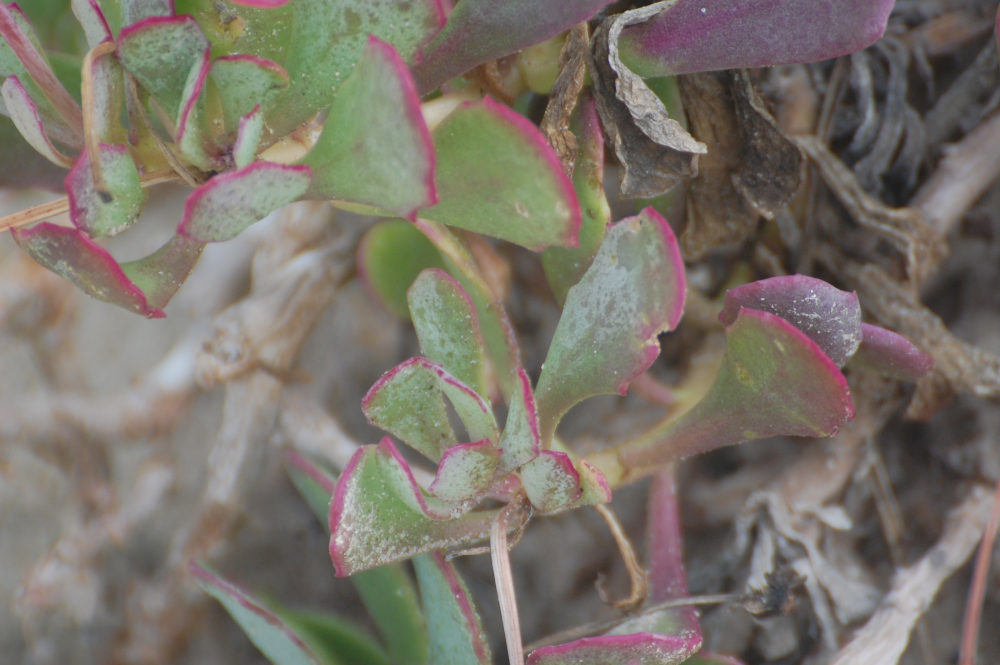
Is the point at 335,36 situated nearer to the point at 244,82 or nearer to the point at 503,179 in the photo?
the point at 244,82

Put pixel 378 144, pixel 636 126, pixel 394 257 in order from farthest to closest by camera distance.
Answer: pixel 394 257
pixel 636 126
pixel 378 144

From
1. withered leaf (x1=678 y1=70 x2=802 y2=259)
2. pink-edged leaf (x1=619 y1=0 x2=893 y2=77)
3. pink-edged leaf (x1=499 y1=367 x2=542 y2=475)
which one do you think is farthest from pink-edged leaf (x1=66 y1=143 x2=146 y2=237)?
withered leaf (x1=678 y1=70 x2=802 y2=259)

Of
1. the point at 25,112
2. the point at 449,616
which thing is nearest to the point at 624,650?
the point at 449,616

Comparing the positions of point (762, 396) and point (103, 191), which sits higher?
point (103, 191)

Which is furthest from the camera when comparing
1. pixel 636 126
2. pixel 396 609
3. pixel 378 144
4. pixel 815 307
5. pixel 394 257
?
pixel 394 257

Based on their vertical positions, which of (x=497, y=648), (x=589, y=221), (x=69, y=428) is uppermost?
(x=589, y=221)

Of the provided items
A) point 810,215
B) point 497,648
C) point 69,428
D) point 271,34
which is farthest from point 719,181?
point 69,428

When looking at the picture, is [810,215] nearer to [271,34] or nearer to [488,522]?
[488,522]
